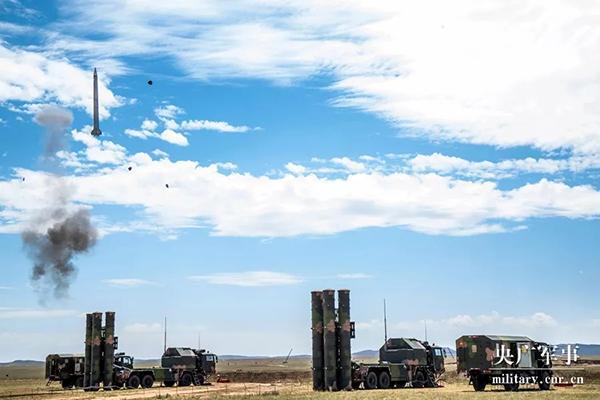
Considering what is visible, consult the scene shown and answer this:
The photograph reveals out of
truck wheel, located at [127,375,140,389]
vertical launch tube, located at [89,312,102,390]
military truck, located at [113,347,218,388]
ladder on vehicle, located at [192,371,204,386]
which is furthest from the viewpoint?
ladder on vehicle, located at [192,371,204,386]

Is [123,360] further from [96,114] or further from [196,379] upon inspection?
[96,114]

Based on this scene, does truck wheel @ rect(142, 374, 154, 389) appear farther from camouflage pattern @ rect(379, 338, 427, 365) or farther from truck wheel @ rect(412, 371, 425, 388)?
truck wheel @ rect(412, 371, 425, 388)

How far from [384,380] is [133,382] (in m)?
17.4

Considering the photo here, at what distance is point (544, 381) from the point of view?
40.8 metres

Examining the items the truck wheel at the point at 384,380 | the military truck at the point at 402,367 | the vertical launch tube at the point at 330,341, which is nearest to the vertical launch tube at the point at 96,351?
the vertical launch tube at the point at 330,341

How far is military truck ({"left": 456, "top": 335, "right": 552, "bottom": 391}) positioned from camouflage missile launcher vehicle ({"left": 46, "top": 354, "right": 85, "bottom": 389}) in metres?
27.0

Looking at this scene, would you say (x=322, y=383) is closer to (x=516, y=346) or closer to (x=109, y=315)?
→ (x=516, y=346)

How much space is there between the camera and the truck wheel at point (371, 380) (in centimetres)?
4375

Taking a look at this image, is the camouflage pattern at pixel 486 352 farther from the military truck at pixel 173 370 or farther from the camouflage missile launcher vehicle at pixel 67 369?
the camouflage missile launcher vehicle at pixel 67 369

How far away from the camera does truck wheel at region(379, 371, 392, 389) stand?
44.3 meters

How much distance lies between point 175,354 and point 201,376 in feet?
8.25

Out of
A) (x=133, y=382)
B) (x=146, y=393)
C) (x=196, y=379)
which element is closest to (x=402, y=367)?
(x=146, y=393)

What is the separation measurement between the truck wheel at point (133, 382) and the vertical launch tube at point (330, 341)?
1631 cm

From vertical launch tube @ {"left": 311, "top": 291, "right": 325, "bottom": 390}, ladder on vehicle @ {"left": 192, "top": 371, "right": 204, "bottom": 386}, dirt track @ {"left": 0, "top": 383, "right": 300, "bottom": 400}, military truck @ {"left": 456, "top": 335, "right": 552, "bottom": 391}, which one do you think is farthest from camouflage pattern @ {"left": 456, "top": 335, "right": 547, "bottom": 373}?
ladder on vehicle @ {"left": 192, "top": 371, "right": 204, "bottom": 386}
